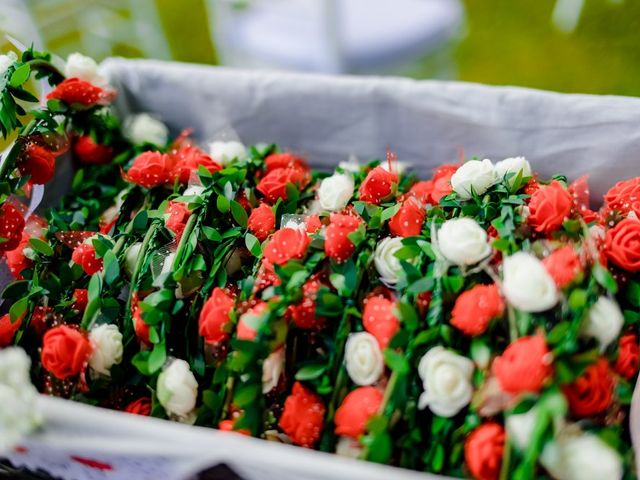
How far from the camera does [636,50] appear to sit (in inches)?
74.2

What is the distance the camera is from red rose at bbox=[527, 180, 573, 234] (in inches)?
26.7

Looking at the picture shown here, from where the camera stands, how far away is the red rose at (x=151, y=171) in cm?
87

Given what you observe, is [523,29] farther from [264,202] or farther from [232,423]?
[232,423]

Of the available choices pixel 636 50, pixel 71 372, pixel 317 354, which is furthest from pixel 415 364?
pixel 636 50

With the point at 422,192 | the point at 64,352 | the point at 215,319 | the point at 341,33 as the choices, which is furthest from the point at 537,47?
the point at 64,352

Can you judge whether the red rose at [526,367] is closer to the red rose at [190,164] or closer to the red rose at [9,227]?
the red rose at [190,164]

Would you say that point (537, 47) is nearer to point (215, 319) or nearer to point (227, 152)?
point (227, 152)

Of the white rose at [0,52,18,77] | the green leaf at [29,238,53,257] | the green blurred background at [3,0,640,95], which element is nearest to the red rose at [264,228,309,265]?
the green leaf at [29,238,53,257]

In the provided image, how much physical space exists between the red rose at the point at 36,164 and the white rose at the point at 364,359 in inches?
20.1

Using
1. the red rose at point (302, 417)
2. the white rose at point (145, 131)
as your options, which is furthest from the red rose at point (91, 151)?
the red rose at point (302, 417)

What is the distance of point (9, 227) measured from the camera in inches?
31.8

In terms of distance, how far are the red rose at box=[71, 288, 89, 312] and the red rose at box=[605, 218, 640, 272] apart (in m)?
0.64

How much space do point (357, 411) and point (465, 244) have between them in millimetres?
207

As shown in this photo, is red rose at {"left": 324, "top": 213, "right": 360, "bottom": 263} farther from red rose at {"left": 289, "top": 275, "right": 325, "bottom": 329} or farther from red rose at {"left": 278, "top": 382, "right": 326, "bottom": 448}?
red rose at {"left": 278, "top": 382, "right": 326, "bottom": 448}
